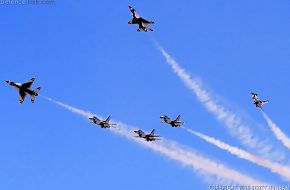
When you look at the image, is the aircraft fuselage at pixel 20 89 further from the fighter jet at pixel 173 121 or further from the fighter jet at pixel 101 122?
the fighter jet at pixel 173 121

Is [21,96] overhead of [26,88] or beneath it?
beneath

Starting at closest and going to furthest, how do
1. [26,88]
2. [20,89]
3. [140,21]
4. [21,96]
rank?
[26,88], [20,89], [21,96], [140,21]

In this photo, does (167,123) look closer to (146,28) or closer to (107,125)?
(107,125)

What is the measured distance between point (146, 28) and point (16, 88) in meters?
42.9

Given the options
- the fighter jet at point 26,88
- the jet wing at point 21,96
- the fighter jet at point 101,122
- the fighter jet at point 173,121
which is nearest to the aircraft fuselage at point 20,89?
the fighter jet at point 26,88

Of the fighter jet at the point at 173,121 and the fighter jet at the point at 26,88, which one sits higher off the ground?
the fighter jet at the point at 173,121

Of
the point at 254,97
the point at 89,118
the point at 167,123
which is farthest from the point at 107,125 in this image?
the point at 254,97

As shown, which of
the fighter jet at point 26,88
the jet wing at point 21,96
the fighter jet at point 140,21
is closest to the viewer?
the fighter jet at point 26,88

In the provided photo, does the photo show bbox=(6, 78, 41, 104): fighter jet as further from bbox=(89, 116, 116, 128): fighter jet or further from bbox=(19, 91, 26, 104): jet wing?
bbox=(89, 116, 116, 128): fighter jet

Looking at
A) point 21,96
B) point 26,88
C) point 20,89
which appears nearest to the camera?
point 26,88

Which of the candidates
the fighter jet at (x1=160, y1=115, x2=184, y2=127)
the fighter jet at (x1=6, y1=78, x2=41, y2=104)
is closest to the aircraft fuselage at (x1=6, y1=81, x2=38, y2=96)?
the fighter jet at (x1=6, y1=78, x2=41, y2=104)

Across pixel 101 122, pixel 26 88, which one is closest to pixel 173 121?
pixel 101 122

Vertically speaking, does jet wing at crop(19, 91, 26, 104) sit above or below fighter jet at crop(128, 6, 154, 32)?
below

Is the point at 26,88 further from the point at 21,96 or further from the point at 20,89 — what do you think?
the point at 21,96
